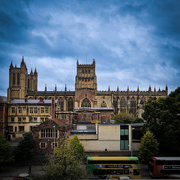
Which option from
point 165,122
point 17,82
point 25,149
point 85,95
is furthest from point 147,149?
point 17,82

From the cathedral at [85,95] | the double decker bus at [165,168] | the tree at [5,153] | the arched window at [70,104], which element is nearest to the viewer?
the double decker bus at [165,168]

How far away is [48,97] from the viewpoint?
98.6 m

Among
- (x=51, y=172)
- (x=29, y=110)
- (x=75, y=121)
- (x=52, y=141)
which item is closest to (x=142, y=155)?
(x=52, y=141)

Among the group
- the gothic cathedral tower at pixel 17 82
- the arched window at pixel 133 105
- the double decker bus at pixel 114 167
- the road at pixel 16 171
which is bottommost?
the road at pixel 16 171

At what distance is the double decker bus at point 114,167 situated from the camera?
25.3 m

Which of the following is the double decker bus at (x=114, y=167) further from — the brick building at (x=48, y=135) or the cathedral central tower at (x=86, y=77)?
the cathedral central tower at (x=86, y=77)

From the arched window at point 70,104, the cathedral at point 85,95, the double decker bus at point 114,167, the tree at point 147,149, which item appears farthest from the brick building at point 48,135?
the arched window at point 70,104

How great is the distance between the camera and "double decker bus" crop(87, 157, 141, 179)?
82.9ft

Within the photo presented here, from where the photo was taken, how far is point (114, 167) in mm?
25359

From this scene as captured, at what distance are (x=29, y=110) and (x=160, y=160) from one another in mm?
43822

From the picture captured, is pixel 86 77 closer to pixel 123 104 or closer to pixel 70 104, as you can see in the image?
pixel 70 104

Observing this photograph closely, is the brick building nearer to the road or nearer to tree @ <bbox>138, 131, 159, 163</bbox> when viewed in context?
the road

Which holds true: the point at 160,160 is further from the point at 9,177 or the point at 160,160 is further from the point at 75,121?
the point at 75,121

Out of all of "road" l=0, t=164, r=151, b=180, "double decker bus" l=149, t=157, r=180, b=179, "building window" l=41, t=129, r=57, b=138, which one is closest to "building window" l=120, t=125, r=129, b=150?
"road" l=0, t=164, r=151, b=180
